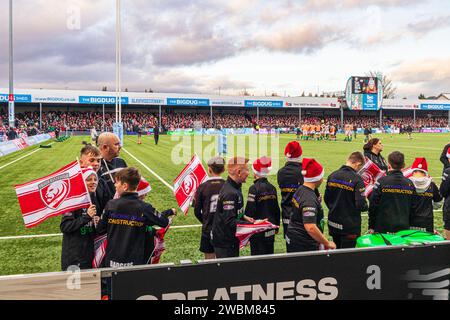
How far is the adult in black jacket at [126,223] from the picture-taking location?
3.92 m

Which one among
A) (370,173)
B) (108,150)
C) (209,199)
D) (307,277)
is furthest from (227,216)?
(370,173)

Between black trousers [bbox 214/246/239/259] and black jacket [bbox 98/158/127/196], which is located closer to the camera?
black trousers [bbox 214/246/239/259]

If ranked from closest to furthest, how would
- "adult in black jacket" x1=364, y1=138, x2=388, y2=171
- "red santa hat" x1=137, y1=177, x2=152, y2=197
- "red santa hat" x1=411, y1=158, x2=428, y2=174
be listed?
"red santa hat" x1=137, y1=177, x2=152, y2=197
"red santa hat" x1=411, y1=158, x2=428, y2=174
"adult in black jacket" x1=364, y1=138, x2=388, y2=171

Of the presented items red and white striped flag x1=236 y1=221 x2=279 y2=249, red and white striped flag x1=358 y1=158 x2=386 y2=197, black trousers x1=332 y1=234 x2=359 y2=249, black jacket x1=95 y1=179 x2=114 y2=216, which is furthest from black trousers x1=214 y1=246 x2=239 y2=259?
red and white striped flag x1=358 y1=158 x2=386 y2=197

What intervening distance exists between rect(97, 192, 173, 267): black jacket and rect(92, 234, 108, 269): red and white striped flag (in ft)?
0.70

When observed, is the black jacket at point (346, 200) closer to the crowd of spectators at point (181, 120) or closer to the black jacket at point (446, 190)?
the black jacket at point (446, 190)

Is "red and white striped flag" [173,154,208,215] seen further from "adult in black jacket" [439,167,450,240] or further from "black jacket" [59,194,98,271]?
"adult in black jacket" [439,167,450,240]

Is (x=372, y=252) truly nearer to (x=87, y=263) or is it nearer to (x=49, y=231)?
(x=87, y=263)

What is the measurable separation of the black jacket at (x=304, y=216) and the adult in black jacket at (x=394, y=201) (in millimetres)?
1001

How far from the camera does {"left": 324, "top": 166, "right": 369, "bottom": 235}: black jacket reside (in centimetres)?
510

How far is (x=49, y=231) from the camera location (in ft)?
27.1

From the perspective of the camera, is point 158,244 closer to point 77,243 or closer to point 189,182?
point 77,243
